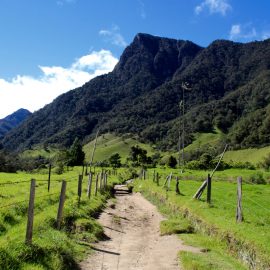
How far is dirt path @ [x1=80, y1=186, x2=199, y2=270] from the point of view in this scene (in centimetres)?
1438

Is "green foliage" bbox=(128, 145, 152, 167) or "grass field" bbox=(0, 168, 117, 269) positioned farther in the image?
"green foliage" bbox=(128, 145, 152, 167)

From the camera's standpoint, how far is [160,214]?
29.3 meters

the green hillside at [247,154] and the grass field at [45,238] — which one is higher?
the green hillside at [247,154]

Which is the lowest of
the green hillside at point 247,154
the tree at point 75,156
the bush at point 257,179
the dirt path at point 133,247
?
the dirt path at point 133,247

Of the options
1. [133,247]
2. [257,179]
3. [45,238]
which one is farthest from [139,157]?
[45,238]

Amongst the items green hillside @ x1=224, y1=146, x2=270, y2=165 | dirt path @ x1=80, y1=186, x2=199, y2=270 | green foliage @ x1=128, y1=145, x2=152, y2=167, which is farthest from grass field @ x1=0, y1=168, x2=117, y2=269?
green hillside @ x1=224, y1=146, x2=270, y2=165

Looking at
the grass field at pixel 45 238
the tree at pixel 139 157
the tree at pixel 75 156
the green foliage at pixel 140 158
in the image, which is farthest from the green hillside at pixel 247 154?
the grass field at pixel 45 238

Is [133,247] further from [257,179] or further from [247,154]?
[247,154]

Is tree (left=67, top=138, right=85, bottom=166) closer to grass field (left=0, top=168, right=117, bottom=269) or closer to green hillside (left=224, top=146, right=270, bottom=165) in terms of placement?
green hillside (left=224, top=146, right=270, bottom=165)

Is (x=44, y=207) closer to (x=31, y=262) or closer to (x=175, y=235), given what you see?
(x=175, y=235)

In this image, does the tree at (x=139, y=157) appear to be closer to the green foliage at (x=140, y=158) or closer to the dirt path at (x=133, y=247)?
the green foliage at (x=140, y=158)

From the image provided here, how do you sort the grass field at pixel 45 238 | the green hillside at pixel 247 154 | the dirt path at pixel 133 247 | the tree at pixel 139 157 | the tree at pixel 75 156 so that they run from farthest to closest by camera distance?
1. the green hillside at pixel 247 154
2. the tree at pixel 139 157
3. the tree at pixel 75 156
4. the dirt path at pixel 133 247
5. the grass field at pixel 45 238

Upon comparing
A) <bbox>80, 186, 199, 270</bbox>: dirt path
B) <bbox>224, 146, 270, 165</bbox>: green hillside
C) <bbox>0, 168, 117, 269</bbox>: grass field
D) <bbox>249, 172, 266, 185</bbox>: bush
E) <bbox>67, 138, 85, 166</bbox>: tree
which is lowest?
<bbox>80, 186, 199, 270</bbox>: dirt path

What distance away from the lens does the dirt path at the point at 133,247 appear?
1438 centimetres
